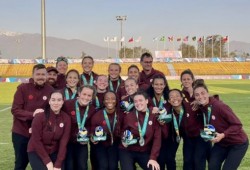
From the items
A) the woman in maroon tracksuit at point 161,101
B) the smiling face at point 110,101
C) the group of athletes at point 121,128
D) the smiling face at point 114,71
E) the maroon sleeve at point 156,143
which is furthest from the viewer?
the smiling face at point 114,71

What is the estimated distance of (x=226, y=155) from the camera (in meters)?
5.11

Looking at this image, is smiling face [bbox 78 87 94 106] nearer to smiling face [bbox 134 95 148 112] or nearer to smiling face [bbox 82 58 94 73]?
smiling face [bbox 134 95 148 112]

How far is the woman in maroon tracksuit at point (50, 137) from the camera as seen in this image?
4.68 metres

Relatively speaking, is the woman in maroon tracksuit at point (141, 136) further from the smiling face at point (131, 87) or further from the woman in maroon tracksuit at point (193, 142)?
the smiling face at point (131, 87)

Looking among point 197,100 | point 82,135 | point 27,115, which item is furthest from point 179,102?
point 27,115

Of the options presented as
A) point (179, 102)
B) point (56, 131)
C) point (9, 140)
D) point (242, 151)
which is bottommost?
point (9, 140)

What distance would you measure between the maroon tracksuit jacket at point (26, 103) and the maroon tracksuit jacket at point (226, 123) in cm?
232

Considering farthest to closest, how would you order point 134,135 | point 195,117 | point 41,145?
1. point 195,117
2. point 134,135
3. point 41,145

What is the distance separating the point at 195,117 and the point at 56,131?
201 centimetres

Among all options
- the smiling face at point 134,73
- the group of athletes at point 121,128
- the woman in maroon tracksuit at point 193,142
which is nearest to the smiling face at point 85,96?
the group of athletes at point 121,128

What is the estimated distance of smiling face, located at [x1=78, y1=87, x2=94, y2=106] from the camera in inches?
200

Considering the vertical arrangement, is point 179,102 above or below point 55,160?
above

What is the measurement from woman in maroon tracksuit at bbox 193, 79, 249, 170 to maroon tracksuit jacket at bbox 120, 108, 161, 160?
67 cm

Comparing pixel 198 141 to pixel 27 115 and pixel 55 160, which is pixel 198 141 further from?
pixel 27 115
